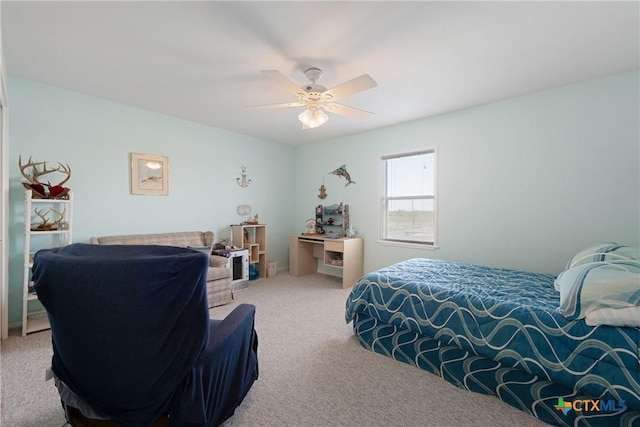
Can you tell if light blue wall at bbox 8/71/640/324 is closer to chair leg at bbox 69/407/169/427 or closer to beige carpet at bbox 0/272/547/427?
beige carpet at bbox 0/272/547/427

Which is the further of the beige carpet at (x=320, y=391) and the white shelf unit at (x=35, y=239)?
the white shelf unit at (x=35, y=239)

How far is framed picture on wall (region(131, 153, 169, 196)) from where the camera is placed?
3574mm

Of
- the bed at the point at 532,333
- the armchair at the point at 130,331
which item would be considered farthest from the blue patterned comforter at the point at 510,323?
the armchair at the point at 130,331

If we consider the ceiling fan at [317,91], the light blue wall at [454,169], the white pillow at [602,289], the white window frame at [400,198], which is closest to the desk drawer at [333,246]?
the light blue wall at [454,169]

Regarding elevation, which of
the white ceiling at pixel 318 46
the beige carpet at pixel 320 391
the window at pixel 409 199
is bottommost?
the beige carpet at pixel 320 391

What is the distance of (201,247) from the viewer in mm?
3635

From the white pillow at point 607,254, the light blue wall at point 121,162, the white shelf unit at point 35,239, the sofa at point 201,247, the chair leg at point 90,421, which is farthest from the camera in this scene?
the sofa at point 201,247

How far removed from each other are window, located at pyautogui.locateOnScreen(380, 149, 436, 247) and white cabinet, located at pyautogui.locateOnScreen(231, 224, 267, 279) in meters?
2.06

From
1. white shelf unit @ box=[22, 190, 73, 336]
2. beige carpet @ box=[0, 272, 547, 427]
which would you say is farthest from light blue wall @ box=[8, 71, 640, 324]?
beige carpet @ box=[0, 272, 547, 427]

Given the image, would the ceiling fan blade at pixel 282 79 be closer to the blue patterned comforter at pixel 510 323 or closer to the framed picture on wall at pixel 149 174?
the blue patterned comforter at pixel 510 323

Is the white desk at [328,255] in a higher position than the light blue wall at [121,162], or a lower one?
lower

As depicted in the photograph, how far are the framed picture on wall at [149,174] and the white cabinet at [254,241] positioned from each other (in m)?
1.22

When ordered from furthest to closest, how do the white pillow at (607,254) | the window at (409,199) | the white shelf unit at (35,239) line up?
the window at (409,199)
the white shelf unit at (35,239)
the white pillow at (607,254)

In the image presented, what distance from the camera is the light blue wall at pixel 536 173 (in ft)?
8.56
